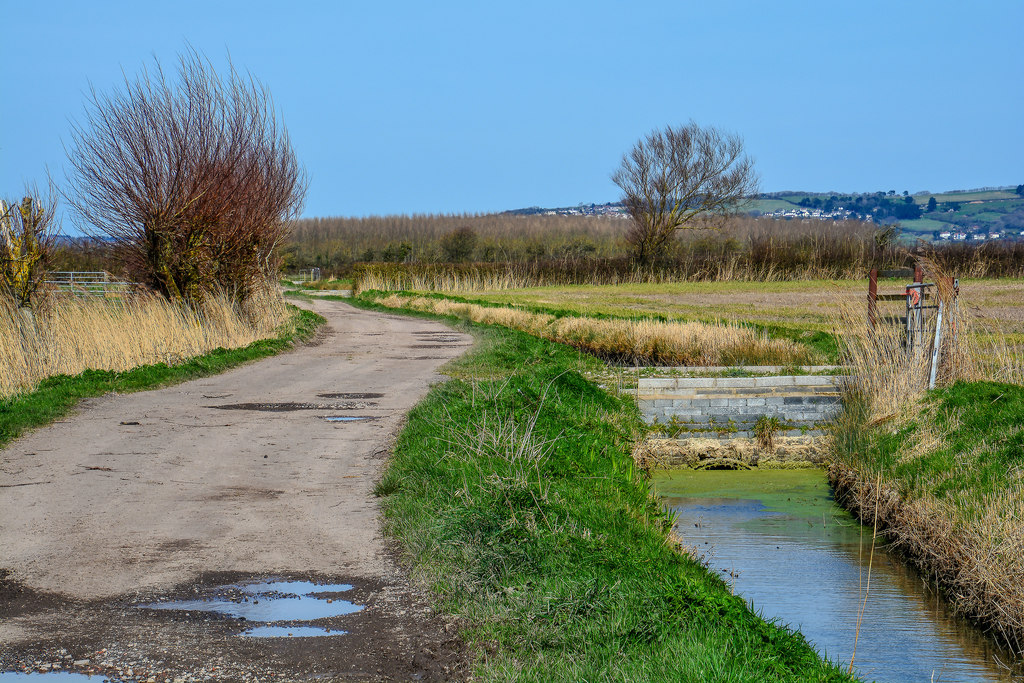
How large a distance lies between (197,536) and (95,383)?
25.5ft

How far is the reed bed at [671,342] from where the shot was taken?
17.9 metres

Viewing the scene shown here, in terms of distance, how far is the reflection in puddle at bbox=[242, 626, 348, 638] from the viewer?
5156 millimetres

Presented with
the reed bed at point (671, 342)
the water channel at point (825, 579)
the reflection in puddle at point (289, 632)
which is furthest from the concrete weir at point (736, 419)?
the reflection in puddle at point (289, 632)

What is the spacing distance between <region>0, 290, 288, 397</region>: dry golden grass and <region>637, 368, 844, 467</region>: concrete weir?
8.68 meters

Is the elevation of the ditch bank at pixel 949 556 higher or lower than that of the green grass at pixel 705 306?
lower

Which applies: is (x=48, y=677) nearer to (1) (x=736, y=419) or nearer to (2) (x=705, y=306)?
(1) (x=736, y=419)

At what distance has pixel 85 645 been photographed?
193 inches

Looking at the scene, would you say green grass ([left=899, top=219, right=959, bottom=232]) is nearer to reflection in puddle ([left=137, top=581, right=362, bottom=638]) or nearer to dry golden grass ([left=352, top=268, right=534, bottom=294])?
dry golden grass ([left=352, top=268, right=534, bottom=294])

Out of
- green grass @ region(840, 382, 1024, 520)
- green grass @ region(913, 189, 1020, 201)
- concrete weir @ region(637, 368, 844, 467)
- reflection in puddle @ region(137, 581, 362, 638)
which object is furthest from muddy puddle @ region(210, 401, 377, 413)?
green grass @ region(913, 189, 1020, 201)

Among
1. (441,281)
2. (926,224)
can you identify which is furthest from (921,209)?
(441,281)

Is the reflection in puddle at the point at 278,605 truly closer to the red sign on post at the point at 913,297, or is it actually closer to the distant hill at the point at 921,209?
the red sign on post at the point at 913,297

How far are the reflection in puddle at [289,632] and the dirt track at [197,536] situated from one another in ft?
0.21

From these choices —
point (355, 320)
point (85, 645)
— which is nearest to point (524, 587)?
point (85, 645)

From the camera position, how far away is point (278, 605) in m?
5.63
